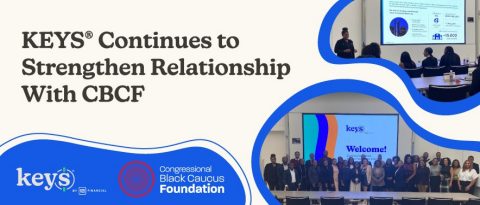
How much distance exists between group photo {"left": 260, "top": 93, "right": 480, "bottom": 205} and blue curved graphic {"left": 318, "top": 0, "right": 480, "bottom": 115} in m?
3.74

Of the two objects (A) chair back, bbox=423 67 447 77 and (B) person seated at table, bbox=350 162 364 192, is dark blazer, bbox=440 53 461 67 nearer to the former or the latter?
(A) chair back, bbox=423 67 447 77

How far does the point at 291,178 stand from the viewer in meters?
8.66

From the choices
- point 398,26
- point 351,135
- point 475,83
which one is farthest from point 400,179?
point 398,26

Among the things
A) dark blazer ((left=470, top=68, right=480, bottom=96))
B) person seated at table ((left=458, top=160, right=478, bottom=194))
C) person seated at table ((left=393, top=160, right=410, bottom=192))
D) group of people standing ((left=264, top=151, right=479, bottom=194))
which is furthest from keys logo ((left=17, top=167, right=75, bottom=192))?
person seated at table ((left=458, top=160, right=478, bottom=194))

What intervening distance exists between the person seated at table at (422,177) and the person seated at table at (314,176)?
125cm

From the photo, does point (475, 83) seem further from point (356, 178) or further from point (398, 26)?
point (398, 26)

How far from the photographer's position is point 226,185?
3.79 meters

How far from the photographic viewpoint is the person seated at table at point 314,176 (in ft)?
28.9

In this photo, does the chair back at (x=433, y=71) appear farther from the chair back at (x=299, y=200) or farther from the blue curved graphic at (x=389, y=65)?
the blue curved graphic at (x=389, y=65)

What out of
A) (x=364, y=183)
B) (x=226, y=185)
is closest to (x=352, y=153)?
(x=364, y=183)

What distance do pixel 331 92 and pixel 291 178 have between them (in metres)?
5.11

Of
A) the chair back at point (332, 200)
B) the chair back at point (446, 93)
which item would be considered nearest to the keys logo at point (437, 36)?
the chair back at point (332, 200)

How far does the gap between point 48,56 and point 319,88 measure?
1.43 metres

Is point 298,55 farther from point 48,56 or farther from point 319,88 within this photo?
point 48,56
